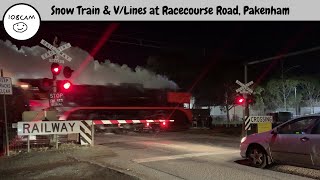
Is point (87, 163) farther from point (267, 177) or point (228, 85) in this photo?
point (228, 85)

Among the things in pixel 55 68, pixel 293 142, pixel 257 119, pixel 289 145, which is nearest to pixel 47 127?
pixel 55 68

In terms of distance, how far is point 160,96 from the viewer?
28.4m

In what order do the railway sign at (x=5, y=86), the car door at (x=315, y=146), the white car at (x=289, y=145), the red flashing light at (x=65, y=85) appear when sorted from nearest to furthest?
the car door at (x=315, y=146)
the white car at (x=289, y=145)
the railway sign at (x=5, y=86)
the red flashing light at (x=65, y=85)

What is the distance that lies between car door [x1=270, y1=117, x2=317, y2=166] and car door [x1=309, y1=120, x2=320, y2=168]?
0.08m

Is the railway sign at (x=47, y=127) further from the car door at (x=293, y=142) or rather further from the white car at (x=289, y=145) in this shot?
the car door at (x=293, y=142)

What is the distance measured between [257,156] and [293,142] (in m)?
1.31

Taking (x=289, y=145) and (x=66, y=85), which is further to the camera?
(x=66, y=85)

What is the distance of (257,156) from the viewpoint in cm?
1050

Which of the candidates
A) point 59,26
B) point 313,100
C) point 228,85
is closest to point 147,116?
point 59,26

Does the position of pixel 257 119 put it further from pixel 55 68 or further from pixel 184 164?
pixel 55 68

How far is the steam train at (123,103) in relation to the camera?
75.3 feet

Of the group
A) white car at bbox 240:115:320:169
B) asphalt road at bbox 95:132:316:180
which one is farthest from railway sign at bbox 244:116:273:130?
white car at bbox 240:115:320:169

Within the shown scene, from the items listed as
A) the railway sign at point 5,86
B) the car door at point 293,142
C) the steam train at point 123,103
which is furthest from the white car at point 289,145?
the steam train at point 123,103

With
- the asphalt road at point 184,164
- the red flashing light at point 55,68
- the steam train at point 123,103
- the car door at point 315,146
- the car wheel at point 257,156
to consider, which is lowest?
the asphalt road at point 184,164
